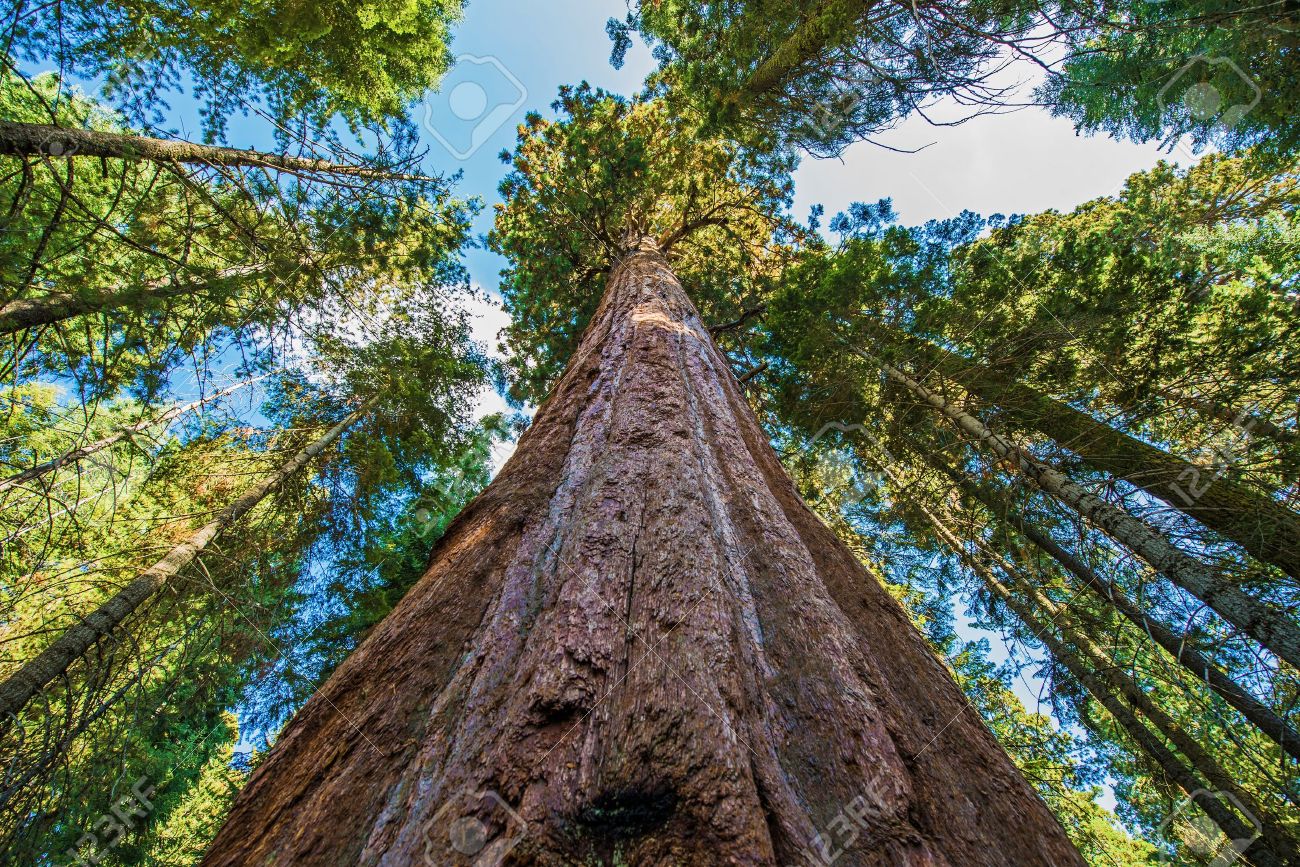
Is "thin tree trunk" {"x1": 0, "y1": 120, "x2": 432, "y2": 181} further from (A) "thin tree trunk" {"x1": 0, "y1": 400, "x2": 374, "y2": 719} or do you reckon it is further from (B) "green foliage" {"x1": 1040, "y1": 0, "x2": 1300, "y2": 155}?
(B) "green foliage" {"x1": 1040, "y1": 0, "x2": 1300, "y2": 155}

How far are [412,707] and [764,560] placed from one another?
1.08 m

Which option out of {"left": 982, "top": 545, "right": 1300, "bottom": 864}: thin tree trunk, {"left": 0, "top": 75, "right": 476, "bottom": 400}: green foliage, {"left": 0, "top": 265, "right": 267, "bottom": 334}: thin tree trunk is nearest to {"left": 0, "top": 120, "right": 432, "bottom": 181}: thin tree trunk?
{"left": 0, "top": 75, "right": 476, "bottom": 400}: green foliage

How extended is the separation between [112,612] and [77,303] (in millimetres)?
2342

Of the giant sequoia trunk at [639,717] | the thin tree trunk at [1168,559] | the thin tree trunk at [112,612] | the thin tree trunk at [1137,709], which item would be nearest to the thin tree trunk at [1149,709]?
the thin tree trunk at [1137,709]

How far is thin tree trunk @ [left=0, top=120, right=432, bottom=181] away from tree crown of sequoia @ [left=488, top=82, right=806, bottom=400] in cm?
377

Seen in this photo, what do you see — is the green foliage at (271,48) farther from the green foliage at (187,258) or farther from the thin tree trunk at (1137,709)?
the thin tree trunk at (1137,709)

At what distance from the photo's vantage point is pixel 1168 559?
329cm

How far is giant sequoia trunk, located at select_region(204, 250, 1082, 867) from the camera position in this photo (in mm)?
818

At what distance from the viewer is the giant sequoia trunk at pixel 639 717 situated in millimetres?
818

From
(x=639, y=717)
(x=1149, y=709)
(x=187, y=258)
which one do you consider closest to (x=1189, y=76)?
(x=1149, y=709)

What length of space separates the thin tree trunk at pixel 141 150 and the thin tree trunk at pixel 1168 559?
6129 millimetres

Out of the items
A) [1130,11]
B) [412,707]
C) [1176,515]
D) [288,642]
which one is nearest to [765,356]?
[1176,515]

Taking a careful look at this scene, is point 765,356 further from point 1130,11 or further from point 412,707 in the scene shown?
point 412,707

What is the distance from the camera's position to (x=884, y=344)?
6438mm
